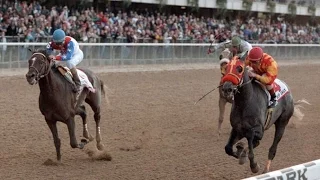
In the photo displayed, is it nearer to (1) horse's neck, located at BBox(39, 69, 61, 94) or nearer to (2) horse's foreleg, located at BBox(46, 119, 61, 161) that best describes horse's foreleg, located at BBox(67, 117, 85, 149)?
(2) horse's foreleg, located at BBox(46, 119, 61, 161)

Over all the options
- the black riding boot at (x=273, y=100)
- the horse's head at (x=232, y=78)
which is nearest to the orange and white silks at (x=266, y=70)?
the black riding boot at (x=273, y=100)

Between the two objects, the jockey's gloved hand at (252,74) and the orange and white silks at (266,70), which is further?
the orange and white silks at (266,70)

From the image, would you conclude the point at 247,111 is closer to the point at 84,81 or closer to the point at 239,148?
the point at 239,148

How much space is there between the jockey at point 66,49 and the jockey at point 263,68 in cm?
219

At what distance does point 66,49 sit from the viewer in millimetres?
7168

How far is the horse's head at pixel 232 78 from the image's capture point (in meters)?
5.61

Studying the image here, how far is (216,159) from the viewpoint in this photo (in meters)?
7.43

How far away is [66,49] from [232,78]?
246 centimetres

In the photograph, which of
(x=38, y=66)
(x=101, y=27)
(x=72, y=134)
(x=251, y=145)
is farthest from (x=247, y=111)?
(x=101, y=27)

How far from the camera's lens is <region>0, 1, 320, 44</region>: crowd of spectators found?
15102 mm

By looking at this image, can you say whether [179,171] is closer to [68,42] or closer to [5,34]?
[68,42]

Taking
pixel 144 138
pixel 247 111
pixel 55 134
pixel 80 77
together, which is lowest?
pixel 144 138

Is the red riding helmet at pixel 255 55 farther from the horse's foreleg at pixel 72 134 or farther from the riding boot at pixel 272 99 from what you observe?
the horse's foreleg at pixel 72 134

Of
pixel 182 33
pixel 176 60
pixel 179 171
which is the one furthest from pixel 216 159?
pixel 182 33
